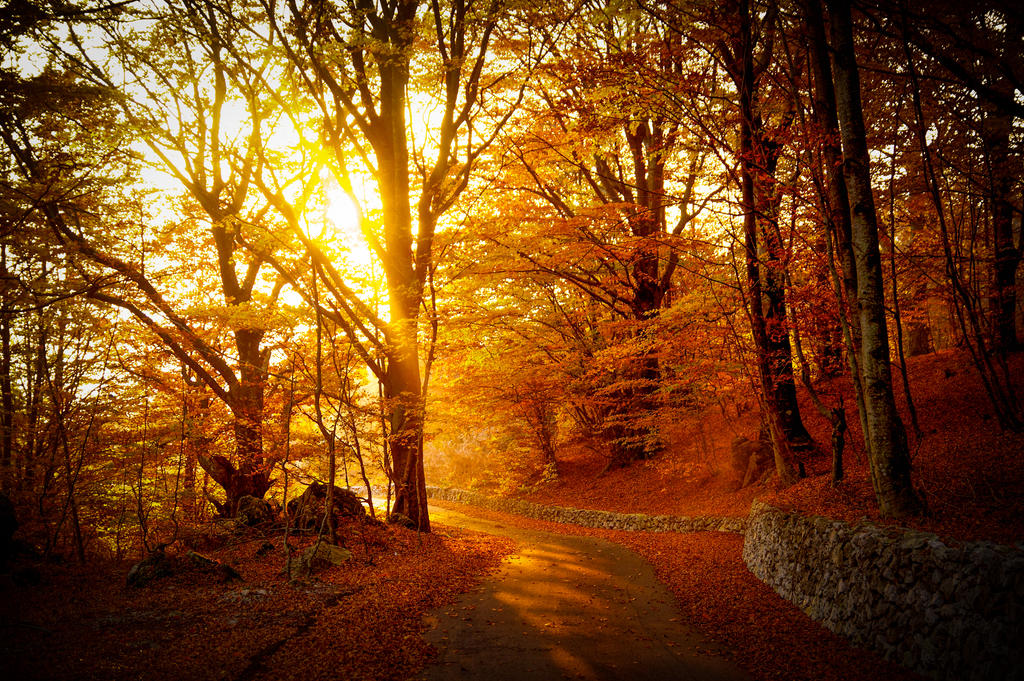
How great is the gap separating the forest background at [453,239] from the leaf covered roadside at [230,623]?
5.91 feet

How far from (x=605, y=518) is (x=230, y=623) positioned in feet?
34.3

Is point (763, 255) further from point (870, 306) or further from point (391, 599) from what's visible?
point (391, 599)

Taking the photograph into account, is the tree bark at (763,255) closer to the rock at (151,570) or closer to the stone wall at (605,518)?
the stone wall at (605,518)

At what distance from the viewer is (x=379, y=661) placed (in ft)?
14.9

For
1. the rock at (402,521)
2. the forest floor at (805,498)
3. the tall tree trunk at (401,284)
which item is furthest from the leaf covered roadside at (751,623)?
the tall tree trunk at (401,284)

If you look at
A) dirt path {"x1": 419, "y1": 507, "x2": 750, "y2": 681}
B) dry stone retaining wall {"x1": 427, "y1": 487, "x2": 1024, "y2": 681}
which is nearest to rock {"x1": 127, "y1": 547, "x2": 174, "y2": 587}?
dirt path {"x1": 419, "y1": 507, "x2": 750, "y2": 681}

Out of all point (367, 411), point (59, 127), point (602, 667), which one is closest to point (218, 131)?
point (59, 127)

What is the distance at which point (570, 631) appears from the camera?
5.38 meters

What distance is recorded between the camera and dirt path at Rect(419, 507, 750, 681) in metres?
4.41

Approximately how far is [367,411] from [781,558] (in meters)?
7.18

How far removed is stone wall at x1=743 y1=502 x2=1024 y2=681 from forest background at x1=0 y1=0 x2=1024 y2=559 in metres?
1.03

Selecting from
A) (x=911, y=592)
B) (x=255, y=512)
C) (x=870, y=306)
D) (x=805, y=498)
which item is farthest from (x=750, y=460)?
(x=255, y=512)

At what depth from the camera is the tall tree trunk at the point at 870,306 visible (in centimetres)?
537

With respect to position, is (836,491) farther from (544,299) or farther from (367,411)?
(544,299)
